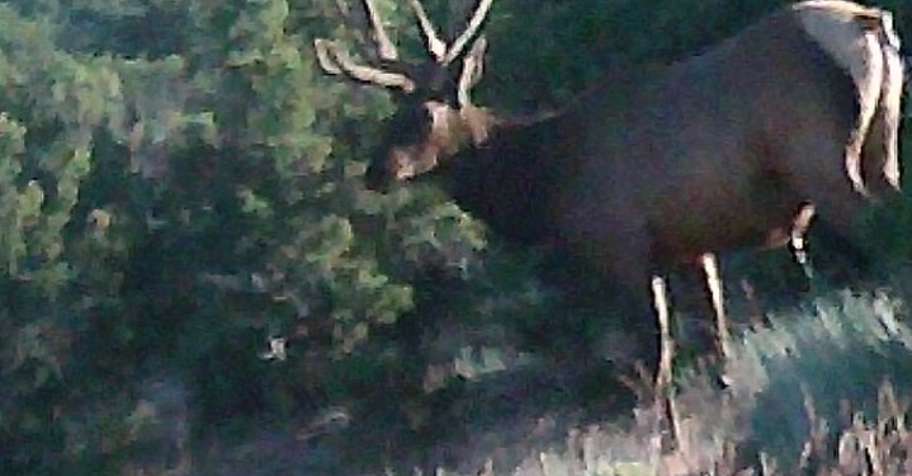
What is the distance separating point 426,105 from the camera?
299 inches

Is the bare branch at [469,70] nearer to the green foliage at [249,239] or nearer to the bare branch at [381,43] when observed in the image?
the bare branch at [381,43]

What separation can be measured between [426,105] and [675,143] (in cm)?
130

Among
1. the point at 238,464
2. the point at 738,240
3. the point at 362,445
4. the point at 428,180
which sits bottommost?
the point at 238,464

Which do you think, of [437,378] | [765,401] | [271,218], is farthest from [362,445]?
[765,401]

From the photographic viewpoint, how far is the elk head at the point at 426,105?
7.56 m

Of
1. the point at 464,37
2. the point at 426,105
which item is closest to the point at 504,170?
the point at 426,105

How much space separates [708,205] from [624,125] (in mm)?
513

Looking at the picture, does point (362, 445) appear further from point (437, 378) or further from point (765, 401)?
point (765, 401)

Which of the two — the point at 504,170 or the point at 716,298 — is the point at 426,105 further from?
the point at 716,298

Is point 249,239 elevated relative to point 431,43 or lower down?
lower down

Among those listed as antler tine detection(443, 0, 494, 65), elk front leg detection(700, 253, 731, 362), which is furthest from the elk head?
elk front leg detection(700, 253, 731, 362)

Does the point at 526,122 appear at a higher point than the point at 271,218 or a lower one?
higher

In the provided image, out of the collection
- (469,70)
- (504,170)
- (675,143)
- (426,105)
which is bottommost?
(504,170)

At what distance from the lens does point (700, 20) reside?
29.8 feet
